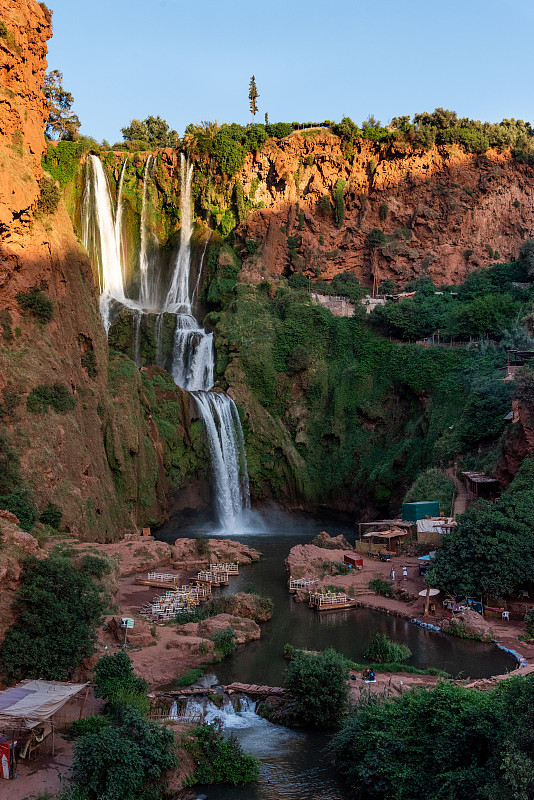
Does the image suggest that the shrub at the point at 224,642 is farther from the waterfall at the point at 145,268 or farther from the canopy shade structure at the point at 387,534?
the waterfall at the point at 145,268

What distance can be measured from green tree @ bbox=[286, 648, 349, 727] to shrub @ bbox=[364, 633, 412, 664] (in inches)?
152

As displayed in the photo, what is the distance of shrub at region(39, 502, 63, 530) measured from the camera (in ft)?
109

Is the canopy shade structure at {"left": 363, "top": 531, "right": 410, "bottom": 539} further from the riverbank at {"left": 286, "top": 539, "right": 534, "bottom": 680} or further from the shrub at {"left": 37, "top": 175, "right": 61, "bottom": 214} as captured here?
the shrub at {"left": 37, "top": 175, "right": 61, "bottom": 214}

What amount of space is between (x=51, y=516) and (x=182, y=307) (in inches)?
1377

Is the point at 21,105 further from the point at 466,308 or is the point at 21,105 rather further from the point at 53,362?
the point at 466,308

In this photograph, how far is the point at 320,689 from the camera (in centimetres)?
1923

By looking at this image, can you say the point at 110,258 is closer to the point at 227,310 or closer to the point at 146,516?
the point at 227,310

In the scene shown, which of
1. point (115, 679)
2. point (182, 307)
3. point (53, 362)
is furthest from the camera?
point (182, 307)

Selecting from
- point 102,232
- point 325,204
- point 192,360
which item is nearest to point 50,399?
point 192,360

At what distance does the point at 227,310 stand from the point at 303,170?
54.6ft

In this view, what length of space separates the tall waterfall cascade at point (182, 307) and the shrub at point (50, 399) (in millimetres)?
14727

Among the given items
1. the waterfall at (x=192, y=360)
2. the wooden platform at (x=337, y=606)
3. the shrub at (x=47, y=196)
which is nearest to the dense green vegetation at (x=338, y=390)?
the waterfall at (x=192, y=360)

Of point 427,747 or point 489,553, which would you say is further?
point 489,553

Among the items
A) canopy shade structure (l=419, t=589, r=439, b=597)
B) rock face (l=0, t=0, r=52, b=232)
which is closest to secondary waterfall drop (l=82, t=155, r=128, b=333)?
rock face (l=0, t=0, r=52, b=232)
